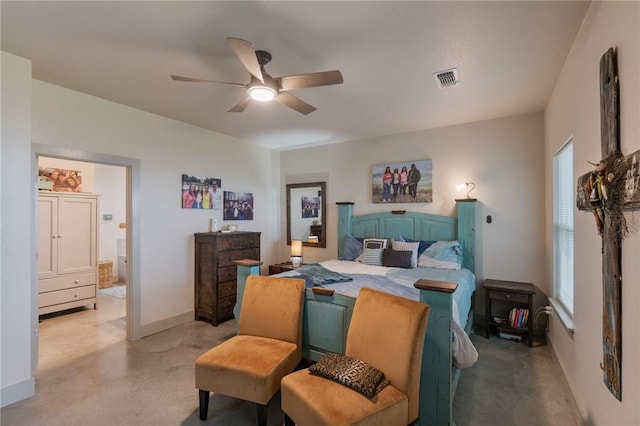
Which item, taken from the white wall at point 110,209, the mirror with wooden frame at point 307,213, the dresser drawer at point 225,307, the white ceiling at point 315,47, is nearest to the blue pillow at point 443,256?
the white ceiling at point 315,47

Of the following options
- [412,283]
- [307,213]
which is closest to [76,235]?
[307,213]

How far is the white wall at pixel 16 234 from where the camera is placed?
2275mm

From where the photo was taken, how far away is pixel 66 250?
4281mm

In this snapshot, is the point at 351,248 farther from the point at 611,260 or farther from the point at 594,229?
the point at 611,260

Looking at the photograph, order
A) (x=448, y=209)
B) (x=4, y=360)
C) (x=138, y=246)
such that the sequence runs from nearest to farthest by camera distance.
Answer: (x=4, y=360) < (x=138, y=246) < (x=448, y=209)

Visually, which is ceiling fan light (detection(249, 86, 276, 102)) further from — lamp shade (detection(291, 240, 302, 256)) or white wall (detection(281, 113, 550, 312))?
lamp shade (detection(291, 240, 302, 256))

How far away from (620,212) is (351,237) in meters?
3.41

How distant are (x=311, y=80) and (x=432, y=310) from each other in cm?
179

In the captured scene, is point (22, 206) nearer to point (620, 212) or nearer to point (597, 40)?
point (620, 212)

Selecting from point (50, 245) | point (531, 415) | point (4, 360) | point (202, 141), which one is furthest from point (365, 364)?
point (50, 245)

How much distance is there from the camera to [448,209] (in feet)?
13.4

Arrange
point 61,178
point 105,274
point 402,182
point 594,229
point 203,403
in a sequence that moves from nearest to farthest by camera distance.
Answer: point 594,229 → point 203,403 → point 402,182 → point 61,178 → point 105,274

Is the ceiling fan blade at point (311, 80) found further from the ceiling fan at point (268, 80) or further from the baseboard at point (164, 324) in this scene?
the baseboard at point (164, 324)

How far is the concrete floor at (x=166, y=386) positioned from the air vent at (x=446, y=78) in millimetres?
2763
